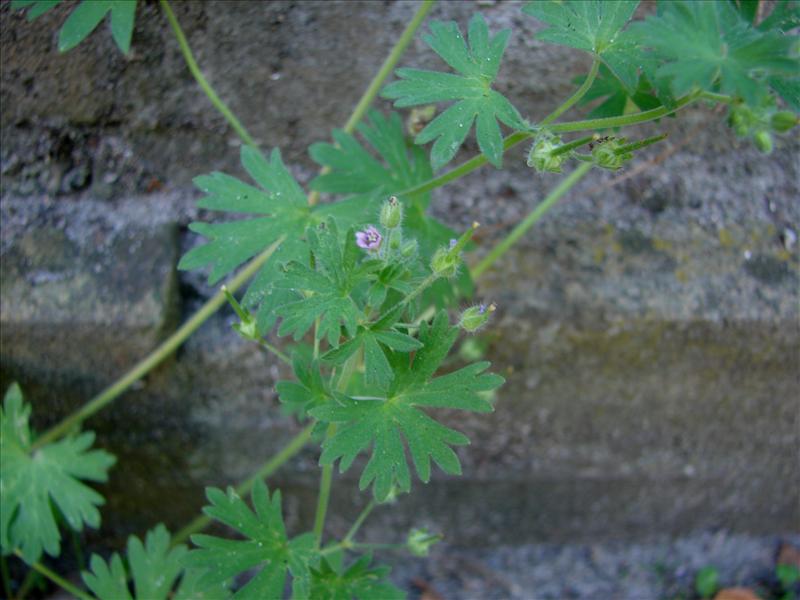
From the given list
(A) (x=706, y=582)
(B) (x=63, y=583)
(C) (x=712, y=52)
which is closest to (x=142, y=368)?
(B) (x=63, y=583)

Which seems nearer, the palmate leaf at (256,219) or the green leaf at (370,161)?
the palmate leaf at (256,219)

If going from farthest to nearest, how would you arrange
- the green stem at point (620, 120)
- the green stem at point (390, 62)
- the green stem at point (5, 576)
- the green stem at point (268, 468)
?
the green stem at point (5, 576), the green stem at point (268, 468), the green stem at point (390, 62), the green stem at point (620, 120)

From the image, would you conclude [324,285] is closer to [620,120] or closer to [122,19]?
[620,120]

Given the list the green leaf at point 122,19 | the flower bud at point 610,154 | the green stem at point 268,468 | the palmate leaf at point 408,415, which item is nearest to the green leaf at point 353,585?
the palmate leaf at point 408,415

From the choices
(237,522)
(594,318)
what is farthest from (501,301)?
A: (237,522)

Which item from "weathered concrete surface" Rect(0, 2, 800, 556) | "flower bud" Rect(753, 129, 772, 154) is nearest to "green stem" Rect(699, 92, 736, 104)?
"flower bud" Rect(753, 129, 772, 154)

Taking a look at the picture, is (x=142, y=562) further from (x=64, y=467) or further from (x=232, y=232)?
(x=232, y=232)

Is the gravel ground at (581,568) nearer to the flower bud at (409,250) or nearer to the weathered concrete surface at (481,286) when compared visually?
the weathered concrete surface at (481,286)
